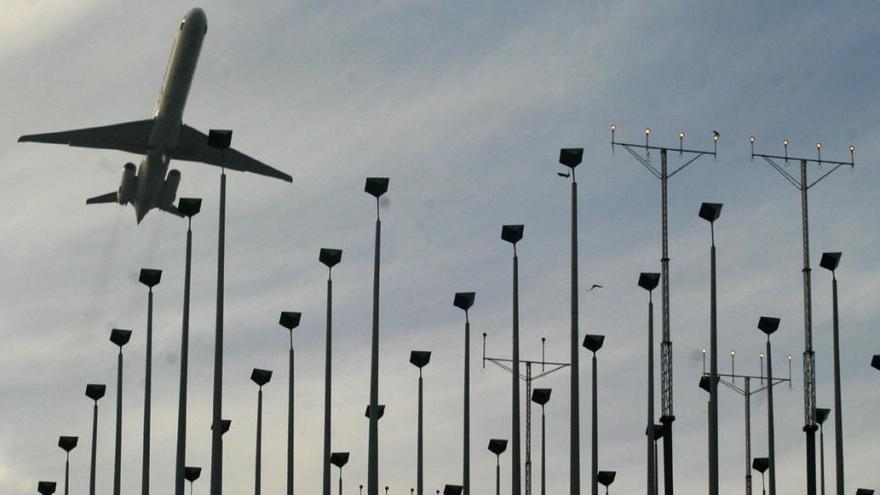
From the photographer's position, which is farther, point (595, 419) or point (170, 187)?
point (170, 187)

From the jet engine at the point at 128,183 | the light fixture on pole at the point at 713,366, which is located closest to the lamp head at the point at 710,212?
the light fixture on pole at the point at 713,366

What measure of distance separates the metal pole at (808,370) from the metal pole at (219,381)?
2576cm

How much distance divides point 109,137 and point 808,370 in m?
53.2

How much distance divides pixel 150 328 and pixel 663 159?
26.5 m

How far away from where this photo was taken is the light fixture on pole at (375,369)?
58.4 meters

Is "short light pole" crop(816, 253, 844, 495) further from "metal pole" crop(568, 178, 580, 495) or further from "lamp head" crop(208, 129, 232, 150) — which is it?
"lamp head" crop(208, 129, 232, 150)

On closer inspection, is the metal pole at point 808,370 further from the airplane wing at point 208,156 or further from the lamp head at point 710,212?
the airplane wing at point 208,156

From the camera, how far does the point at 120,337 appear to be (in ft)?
245

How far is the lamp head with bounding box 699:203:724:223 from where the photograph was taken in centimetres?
6259

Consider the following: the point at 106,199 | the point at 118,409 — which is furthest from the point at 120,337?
the point at 106,199

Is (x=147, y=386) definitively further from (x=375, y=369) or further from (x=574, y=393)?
(x=574, y=393)

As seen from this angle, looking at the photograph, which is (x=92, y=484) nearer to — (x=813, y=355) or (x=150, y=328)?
(x=150, y=328)

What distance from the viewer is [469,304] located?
66.4 m

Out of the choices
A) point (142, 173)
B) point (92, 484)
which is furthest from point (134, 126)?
point (92, 484)
